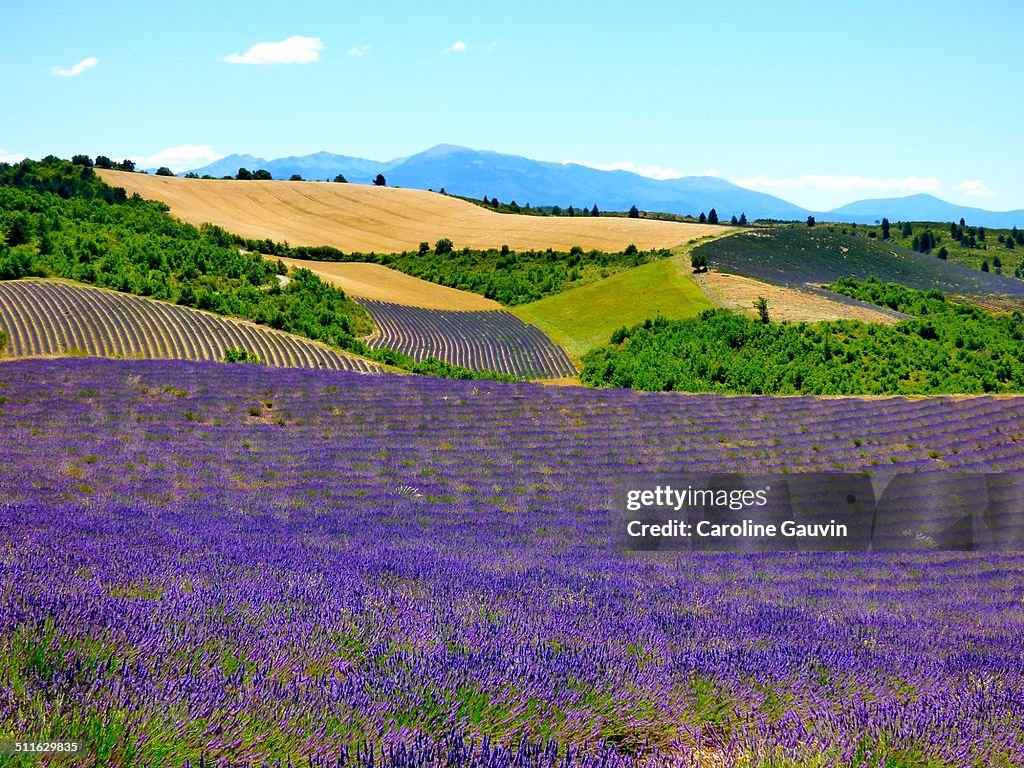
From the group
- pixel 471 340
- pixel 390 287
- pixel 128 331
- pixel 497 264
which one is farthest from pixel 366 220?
pixel 128 331

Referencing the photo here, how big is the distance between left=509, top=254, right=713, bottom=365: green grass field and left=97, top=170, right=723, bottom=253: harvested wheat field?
1557 cm

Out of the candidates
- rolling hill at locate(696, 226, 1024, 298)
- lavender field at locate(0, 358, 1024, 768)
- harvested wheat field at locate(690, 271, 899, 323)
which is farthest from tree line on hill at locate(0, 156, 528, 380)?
rolling hill at locate(696, 226, 1024, 298)

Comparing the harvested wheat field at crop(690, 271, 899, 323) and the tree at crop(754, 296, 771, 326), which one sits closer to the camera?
the tree at crop(754, 296, 771, 326)

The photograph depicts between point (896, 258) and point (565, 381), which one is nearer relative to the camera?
point (565, 381)

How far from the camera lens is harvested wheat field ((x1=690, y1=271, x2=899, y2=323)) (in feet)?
172

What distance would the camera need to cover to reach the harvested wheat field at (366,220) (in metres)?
85.0

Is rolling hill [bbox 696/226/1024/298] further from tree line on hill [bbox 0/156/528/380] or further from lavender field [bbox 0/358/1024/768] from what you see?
lavender field [bbox 0/358/1024/768]

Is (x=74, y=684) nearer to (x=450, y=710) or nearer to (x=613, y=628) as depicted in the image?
(x=450, y=710)

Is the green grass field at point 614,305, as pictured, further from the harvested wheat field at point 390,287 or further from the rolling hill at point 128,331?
the rolling hill at point 128,331

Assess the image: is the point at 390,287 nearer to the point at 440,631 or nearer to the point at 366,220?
the point at 366,220

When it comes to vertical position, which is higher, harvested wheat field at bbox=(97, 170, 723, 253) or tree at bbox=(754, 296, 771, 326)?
harvested wheat field at bbox=(97, 170, 723, 253)

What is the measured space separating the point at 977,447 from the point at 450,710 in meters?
21.4

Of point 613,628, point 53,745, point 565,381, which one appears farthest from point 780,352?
point 53,745

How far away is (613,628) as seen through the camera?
4.87 m
